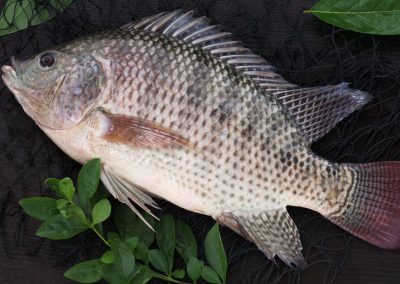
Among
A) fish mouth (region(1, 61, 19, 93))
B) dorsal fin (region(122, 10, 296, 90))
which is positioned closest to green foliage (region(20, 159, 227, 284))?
fish mouth (region(1, 61, 19, 93))

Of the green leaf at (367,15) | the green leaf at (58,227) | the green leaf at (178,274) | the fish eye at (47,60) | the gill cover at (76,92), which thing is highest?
the green leaf at (367,15)

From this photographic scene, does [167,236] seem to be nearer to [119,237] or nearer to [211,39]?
[119,237]

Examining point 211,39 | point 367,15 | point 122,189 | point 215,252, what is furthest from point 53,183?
point 367,15

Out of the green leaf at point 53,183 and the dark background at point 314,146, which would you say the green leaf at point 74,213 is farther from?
the dark background at point 314,146

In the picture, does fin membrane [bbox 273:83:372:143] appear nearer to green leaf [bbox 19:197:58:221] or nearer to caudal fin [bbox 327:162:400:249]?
caudal fin [bbox 327:162:400:249]

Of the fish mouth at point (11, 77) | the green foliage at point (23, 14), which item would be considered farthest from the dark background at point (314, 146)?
the fish mouth at point (11, 77)

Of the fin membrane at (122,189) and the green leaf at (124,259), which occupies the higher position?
the fin membrane at (122,189)
